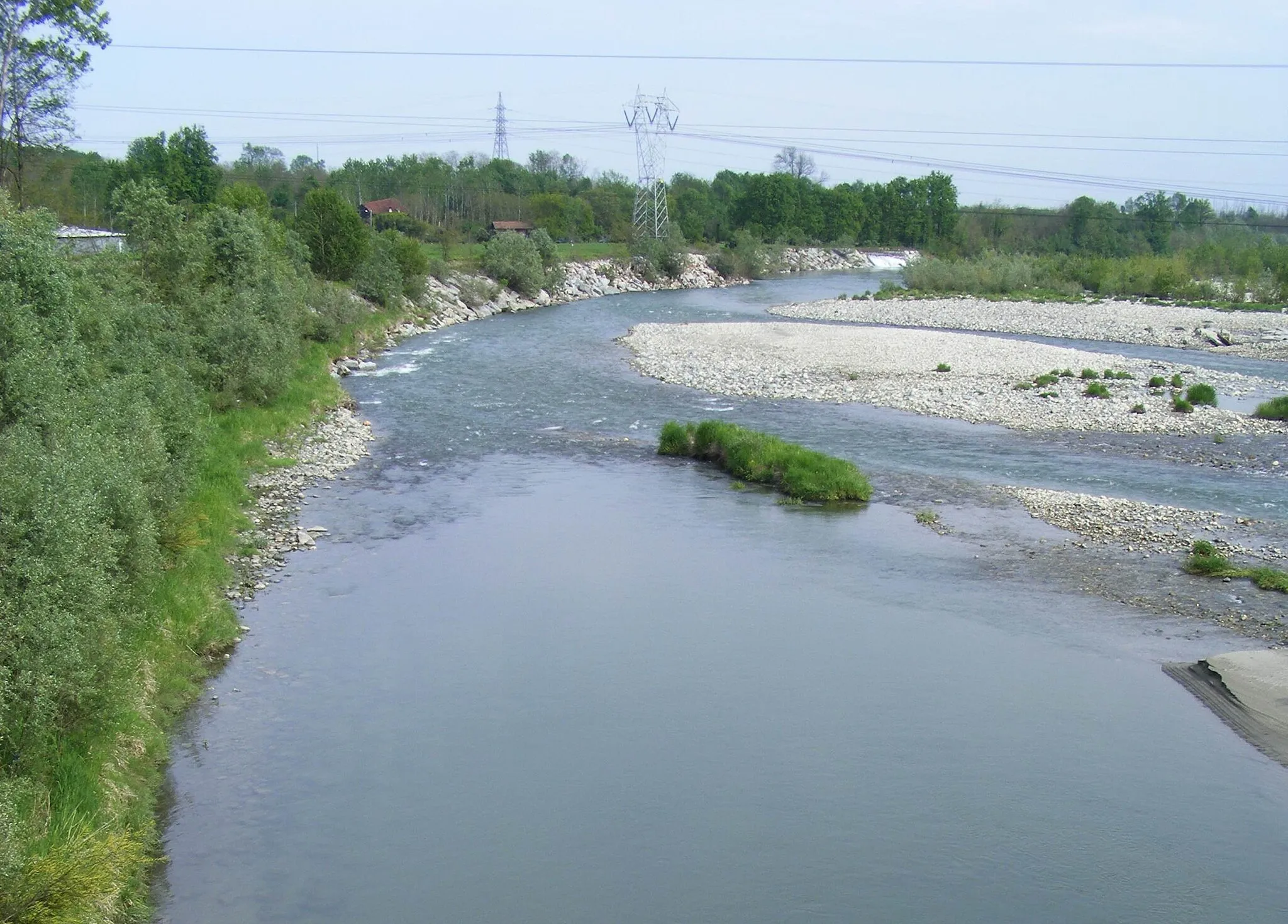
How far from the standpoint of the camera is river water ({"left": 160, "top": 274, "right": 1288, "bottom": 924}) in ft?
39.5

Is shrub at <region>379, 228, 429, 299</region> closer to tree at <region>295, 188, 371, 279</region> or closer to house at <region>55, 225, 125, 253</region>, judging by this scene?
tree at <region>295, 188, 371, 279</region>

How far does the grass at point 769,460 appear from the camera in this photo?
26.5m

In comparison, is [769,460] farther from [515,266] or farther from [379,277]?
[515,266]

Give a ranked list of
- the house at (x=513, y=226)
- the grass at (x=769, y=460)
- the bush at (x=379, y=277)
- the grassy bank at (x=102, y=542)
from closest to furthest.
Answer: the grassy bank at (x=102, y=542), the grass at (x=769, y=460), the bush at (x=379, y=277), the house at (x=513, y=226)

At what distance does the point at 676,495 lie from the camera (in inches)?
1056

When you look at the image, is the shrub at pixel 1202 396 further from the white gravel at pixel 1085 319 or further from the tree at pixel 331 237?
the tree at pixel 331 237

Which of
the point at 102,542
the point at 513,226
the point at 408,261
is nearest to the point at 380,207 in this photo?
the point at 513,226

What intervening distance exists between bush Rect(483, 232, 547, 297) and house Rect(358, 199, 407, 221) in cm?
3679

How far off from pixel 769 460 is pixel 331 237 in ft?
114

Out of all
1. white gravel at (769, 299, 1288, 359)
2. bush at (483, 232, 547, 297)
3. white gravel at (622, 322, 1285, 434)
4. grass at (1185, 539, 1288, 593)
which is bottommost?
grass at (1185, 539, 1288, 593)

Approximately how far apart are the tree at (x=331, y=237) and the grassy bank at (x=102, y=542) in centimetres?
2455

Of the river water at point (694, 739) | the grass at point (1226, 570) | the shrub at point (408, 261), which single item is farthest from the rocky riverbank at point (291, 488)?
the shrub at point (408, 261)

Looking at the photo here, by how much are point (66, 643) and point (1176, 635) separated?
1639cm

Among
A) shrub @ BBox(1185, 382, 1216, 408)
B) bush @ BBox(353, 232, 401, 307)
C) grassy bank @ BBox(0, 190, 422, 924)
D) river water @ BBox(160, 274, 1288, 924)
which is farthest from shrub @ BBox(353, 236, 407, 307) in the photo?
shrub @ BBox(1185, 382, 1216, 408)
